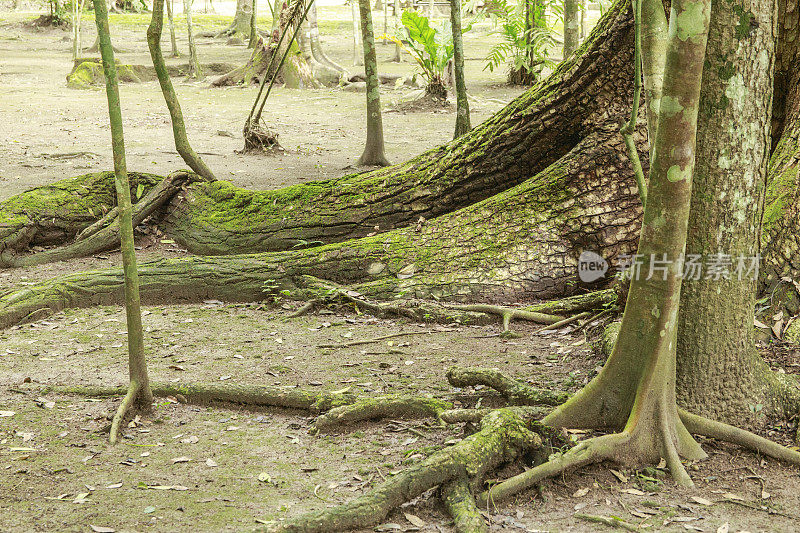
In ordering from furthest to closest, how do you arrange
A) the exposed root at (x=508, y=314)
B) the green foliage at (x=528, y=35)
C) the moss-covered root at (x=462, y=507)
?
the green foliage at (x=528, y=35)
the exposed root at (x=508, y=314)
the moss-covered root at (x=462, y=507)

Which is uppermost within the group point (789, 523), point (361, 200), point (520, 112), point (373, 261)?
point (520, 112)

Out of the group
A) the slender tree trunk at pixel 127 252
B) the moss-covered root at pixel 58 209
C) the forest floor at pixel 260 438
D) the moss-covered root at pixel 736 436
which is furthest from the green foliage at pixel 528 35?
the moss-covered root at pixel 736 436

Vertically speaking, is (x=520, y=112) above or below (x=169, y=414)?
above

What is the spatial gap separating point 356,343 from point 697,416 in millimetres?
2388

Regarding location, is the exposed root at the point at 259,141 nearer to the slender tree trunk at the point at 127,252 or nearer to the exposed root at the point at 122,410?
the slender tree trunk at the point at 127,252

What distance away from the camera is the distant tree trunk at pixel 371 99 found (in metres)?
9.15

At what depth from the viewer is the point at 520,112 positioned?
19.4 ft

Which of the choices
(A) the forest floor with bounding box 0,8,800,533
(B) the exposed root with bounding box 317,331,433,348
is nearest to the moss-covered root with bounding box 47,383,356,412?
(A) the forest floor with bounding box 0,8,800,533

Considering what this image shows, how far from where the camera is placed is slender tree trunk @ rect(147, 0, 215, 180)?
689cm

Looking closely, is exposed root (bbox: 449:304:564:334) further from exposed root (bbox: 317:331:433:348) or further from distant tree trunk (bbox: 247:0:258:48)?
distant tree trunk (bbox: 247:0:258:48)

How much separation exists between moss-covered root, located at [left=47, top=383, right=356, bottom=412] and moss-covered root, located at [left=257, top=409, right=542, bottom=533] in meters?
1.02

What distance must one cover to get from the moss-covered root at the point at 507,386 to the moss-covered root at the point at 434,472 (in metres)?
0.36

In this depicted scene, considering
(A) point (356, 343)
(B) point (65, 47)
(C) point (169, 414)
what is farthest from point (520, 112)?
(B) point (65, 47)

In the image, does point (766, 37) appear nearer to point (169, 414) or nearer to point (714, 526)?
point (714, 526)
